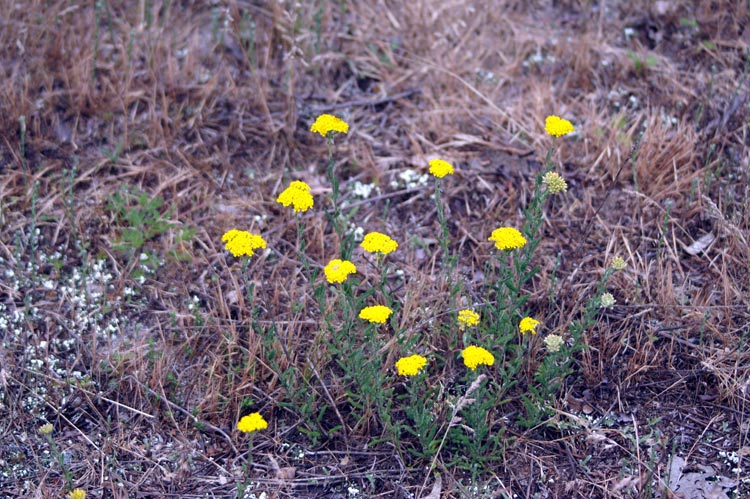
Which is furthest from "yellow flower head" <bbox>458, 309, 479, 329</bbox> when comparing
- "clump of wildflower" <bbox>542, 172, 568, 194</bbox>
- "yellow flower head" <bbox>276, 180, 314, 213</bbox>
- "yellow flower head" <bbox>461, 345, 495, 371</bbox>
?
"yellow flower head" <bbox>276, 180, 314, 213</bbox>

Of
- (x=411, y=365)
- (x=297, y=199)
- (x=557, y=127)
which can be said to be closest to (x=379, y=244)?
(x=297, y=199)

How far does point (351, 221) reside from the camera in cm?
391

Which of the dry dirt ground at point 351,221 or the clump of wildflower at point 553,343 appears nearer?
the clump of wildflower at point 553,343

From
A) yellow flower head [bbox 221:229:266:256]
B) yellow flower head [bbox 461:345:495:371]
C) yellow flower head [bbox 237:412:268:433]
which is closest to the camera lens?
yellow flower head [bbox 237:412:268:433]

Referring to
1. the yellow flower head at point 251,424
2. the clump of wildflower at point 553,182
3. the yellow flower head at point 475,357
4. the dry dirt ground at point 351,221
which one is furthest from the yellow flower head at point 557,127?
the yellow flower head at point 251,424

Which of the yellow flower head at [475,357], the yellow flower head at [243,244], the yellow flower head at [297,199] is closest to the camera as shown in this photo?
the yellow flower head at [475,357]

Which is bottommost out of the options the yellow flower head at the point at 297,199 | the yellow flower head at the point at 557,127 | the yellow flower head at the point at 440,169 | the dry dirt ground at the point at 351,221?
the dry dirt ground at the point at 351,221

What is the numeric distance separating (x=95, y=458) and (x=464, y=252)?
81.2 inches

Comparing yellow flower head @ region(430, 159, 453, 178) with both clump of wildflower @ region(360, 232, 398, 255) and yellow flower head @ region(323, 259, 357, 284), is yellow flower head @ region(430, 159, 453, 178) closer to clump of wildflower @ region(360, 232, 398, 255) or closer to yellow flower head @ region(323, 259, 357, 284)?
clump of wildflower @ region(360, 232, 398, 255)

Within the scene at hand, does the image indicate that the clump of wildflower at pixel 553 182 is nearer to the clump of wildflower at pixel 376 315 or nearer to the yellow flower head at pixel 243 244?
the clump of wildflower at pixel 376 315

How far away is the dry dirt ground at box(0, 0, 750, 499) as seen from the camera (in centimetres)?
293

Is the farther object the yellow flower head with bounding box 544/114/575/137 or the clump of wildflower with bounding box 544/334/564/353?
the yellow flower head with bounding box 544/114/575/137

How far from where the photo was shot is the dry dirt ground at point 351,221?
293cm

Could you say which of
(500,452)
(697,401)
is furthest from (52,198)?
(697,401)
